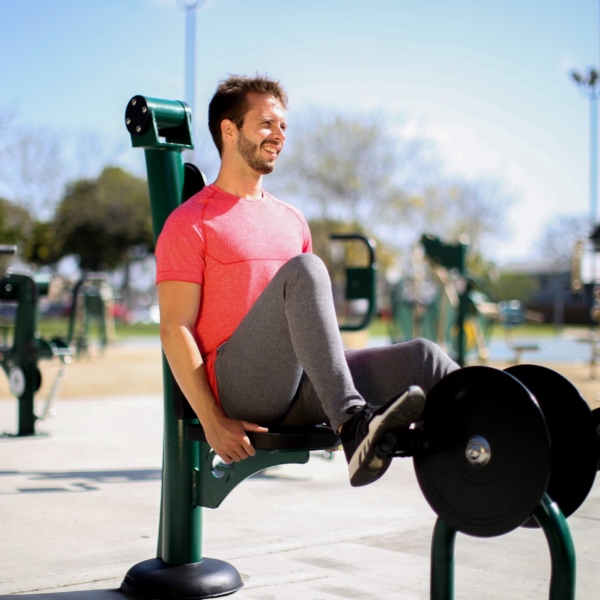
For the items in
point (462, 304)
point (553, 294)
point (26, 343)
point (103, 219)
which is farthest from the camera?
point (553, 294)

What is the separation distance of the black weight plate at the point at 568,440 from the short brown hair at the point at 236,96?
1.17 m

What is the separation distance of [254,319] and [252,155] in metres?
0.57

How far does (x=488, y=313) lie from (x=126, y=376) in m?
5.77

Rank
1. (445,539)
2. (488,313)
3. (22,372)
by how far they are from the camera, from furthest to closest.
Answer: (488,313) → (22,372) → (445,539)

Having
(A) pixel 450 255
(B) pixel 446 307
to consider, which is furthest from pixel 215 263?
(B) pixel 446 307

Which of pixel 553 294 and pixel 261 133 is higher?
pixel 553 294

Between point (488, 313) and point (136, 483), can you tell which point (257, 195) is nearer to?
point (136, 483)

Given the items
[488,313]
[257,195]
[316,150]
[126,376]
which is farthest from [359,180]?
[257,195]

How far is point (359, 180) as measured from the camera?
3969cm

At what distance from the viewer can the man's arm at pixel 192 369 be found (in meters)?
2.38

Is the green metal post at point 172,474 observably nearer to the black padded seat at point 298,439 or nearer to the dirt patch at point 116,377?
the black padded seat at point 298,439

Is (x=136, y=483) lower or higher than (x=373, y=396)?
lower

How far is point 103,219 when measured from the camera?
129ft

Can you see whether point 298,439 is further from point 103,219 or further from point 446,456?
point 103,219
